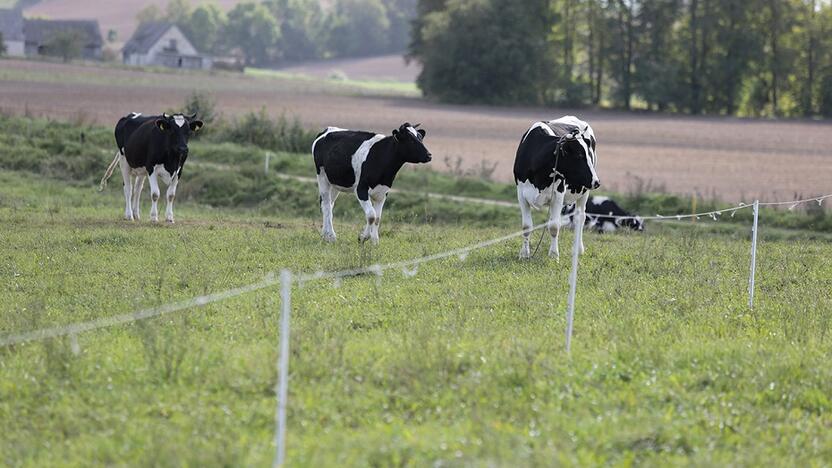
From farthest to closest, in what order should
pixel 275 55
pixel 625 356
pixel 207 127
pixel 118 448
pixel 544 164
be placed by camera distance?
pixel 275 55 → pixel 207 127 → pixel 544 164 → pixel 625 356 → pixel 118 448

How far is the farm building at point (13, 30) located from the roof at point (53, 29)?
1.84 m

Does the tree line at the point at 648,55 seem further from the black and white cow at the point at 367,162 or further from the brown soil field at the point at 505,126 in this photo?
the black and white cow at the point at 367,162

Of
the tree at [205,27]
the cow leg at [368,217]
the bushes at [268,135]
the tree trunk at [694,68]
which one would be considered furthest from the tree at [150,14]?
the cow leg at [368,217]

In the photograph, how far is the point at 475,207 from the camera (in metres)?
30.7

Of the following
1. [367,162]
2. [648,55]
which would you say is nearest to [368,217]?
[367,162]

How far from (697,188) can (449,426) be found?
104 feet

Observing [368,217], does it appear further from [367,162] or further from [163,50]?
[163,50]

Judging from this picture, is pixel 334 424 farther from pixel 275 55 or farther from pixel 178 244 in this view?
pixel 275 55

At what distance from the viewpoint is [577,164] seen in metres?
Answer: 17.8

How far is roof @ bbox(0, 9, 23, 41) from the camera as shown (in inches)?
4914

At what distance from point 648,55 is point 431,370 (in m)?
87.4

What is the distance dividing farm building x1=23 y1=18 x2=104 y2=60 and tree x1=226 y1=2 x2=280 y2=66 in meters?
45.4

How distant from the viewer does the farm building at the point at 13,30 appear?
12512 centimetres

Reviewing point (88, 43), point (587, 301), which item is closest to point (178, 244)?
point (587, 301)
